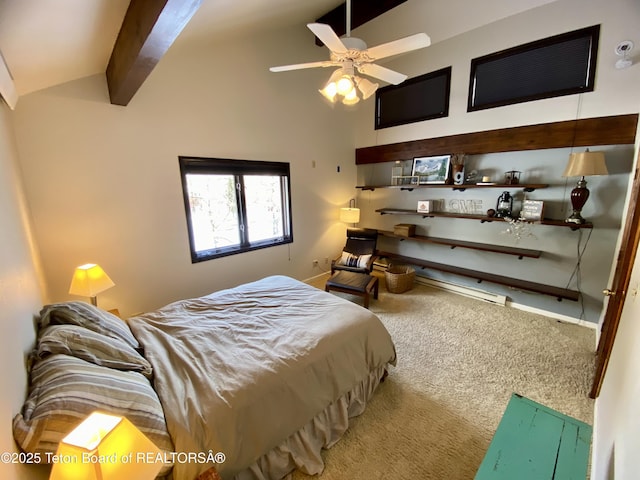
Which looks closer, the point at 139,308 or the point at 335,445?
the point at 335,445

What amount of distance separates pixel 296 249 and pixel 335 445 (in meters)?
2.75

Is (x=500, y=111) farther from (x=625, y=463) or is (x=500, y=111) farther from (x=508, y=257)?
(x=625, y=463)

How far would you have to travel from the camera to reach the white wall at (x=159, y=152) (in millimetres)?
2195

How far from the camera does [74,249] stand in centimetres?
234

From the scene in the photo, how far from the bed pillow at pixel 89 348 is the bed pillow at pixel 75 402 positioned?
0.05 metres

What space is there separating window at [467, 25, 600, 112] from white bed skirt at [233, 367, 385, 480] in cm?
357

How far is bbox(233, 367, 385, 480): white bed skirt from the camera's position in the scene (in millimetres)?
1370

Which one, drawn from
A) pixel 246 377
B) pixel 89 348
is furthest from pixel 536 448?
pixel 89 348

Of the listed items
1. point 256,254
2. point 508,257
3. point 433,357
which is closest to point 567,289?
point 508,257

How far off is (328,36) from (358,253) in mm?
2909

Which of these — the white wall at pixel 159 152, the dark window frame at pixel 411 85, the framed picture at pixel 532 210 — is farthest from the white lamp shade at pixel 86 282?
the framed picture at pixel 532 210

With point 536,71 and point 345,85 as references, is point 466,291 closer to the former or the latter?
point 536,71

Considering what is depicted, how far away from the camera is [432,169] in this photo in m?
3.75

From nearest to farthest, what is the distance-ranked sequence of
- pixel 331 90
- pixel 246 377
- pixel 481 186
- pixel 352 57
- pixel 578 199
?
1. pixel 246 377
2. pixel 352 57
3. pixel 331 90
4. pixel 578 199
5. pixel 481 186
